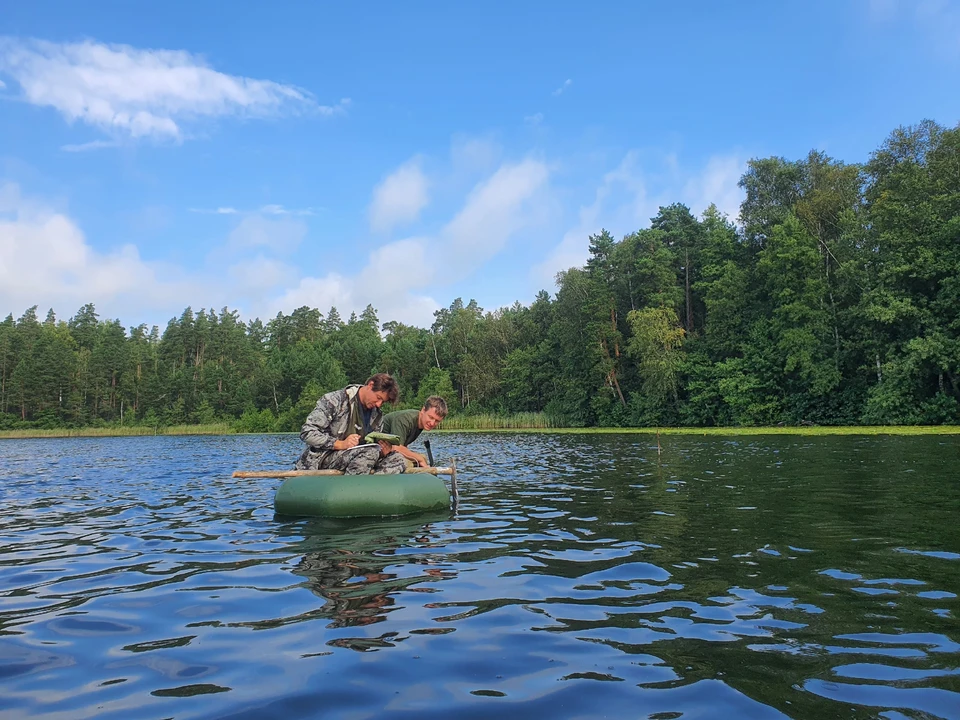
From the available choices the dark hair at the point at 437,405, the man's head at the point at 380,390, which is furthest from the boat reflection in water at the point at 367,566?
the man's head at the point at 380,390

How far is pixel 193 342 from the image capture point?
103 m

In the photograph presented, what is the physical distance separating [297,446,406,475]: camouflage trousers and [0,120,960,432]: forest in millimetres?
35801

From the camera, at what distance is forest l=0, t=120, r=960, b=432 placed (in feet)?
128

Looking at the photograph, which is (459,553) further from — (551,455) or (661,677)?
(551,455)

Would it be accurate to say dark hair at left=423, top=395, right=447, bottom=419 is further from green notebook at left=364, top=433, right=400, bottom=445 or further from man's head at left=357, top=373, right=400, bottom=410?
green notebook at left=364, top=433, right=400, bottom=445

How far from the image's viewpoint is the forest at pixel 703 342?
38.9 metres

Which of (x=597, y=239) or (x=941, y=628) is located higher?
(x=597, y=239)

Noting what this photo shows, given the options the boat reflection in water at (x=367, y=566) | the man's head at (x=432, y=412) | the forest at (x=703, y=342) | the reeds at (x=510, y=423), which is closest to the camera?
the boat reflection in water at (x=367, y=566)

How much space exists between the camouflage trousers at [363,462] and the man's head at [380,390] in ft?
2.49

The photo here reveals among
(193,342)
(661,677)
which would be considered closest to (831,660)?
(661,677)

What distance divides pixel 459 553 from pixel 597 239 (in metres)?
57.4

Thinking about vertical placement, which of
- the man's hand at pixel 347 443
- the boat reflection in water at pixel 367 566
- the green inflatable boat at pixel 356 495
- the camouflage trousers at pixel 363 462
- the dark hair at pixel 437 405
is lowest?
the boat reflection in water at pixel 367 566

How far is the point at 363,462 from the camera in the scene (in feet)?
31.2

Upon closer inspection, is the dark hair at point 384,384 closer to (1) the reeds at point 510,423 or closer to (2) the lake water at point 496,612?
(2) the lake water at point 496,612
